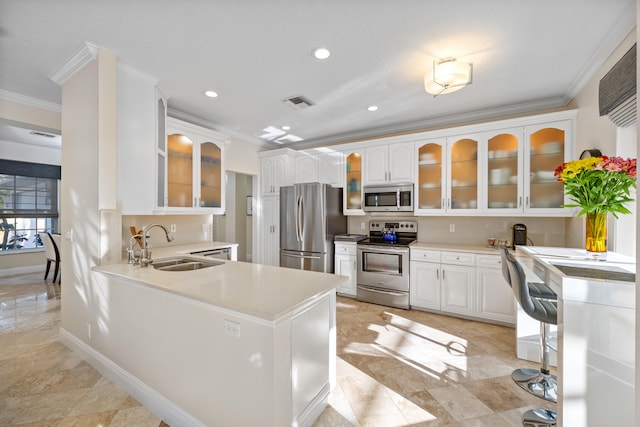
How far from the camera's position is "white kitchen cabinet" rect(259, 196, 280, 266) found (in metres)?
4.68

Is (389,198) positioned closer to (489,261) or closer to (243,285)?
(489,261)

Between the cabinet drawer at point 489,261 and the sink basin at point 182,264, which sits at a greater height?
the sink basin at point 182,264

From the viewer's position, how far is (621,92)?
72.6 inches

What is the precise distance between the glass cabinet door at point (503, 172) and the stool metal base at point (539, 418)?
7.38 feet

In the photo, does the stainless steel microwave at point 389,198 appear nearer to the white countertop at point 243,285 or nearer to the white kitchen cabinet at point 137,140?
the white countertop at point 243,285

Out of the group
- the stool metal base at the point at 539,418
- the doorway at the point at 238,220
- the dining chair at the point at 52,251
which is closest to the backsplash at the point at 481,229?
the stool metal base at the point at 539,418

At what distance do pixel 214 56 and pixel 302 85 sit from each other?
90 centimetres

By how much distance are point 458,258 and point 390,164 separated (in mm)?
1628

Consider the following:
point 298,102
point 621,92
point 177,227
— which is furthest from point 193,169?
point 621,92

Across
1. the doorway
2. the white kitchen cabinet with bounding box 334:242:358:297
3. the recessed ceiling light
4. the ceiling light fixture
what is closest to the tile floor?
the white kitchen cabinet with bounding box 334:242:358:297

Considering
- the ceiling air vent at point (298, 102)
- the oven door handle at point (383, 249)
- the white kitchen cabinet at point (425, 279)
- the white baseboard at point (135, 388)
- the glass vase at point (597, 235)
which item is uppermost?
the ceiling air vent at point (298, 102)

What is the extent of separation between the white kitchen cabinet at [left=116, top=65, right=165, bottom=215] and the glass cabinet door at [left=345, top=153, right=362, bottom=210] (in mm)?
2723

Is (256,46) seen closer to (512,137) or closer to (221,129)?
(221,129)

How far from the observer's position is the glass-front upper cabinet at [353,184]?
430 cm
